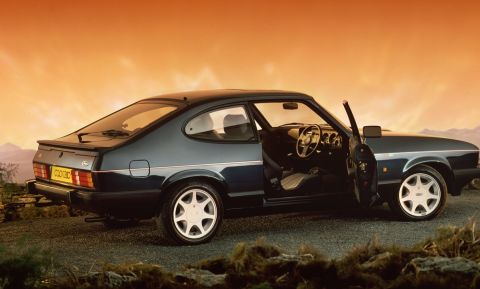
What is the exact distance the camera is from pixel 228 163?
9.70 metres

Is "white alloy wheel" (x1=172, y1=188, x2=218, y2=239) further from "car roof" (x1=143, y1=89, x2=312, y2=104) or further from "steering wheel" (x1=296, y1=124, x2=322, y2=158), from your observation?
"steering wheel" (x1=296, y1=124, x2=322, y2=158)

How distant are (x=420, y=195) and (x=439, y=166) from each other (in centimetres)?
46

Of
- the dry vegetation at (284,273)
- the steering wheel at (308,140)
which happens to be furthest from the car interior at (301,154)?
the dry vegetation at (284,273)

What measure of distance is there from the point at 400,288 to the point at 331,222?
5071mm

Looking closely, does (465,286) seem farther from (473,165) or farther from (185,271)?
(473,165)

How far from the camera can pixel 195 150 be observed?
31.3 feet

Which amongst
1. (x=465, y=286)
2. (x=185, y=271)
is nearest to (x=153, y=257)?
(x=185, y=271)

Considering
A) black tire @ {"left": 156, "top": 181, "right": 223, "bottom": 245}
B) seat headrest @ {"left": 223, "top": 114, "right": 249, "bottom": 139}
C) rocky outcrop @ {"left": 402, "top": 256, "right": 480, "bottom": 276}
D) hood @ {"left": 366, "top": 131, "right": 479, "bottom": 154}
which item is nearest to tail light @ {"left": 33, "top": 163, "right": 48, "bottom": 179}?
black tire @ {"left": 156, "top": 181, "right": 223, "bottom": 245}

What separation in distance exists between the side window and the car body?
0.03 ft

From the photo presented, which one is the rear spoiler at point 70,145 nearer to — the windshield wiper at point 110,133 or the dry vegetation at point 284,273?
the windshield wiper at point 110,133

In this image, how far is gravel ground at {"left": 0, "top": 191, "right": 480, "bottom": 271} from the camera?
29.9 ft

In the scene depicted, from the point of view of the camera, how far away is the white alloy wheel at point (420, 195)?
35.9ft

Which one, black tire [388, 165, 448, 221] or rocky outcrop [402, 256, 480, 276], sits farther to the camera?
black tire [388, 165, 448, 221]

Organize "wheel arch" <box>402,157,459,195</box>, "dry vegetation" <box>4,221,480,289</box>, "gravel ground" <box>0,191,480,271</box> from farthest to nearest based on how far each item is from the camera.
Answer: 1. "wheel arch" <box>402,157,459,195</box>
2. "gravel ground" <box>0,191,480,271</box>
3. "dry vegetation" <box>4,221,480,289</box>
